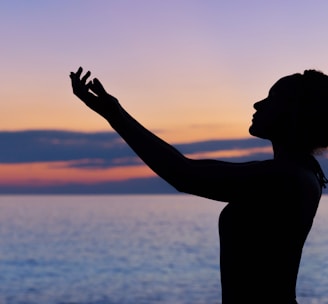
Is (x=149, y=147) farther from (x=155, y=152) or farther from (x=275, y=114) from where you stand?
(x=275, y=114)

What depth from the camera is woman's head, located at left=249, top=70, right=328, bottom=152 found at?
381 centimetres

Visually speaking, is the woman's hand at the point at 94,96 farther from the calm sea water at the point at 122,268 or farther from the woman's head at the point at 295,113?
the calm sea water at the point at 122,268

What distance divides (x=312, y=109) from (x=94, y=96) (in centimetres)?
95

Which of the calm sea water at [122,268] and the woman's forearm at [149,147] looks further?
the calm sea water at [122,268]

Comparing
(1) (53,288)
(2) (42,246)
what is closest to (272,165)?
(1) (53,288)

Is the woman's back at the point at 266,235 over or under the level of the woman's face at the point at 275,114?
under

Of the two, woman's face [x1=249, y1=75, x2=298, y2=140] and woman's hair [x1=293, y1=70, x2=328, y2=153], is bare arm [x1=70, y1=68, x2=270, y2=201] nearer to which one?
woman's face [x1=249, y1=75, x2=298, y2=140]

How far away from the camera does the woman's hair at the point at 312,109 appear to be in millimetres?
3812

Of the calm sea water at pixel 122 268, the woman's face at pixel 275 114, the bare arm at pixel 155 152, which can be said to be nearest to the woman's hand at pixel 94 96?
the bare arm at pixel 155 152

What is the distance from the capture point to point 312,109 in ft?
12.5

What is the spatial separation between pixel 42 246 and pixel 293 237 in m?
73.0

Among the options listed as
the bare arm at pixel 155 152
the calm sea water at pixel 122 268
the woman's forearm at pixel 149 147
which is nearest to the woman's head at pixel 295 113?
the bare arm at pixel 155 152

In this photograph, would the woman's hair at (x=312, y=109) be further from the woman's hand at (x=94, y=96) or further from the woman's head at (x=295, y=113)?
the woman's hand at (x=94, y=96)

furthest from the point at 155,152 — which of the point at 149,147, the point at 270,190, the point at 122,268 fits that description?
the point at 122,268
